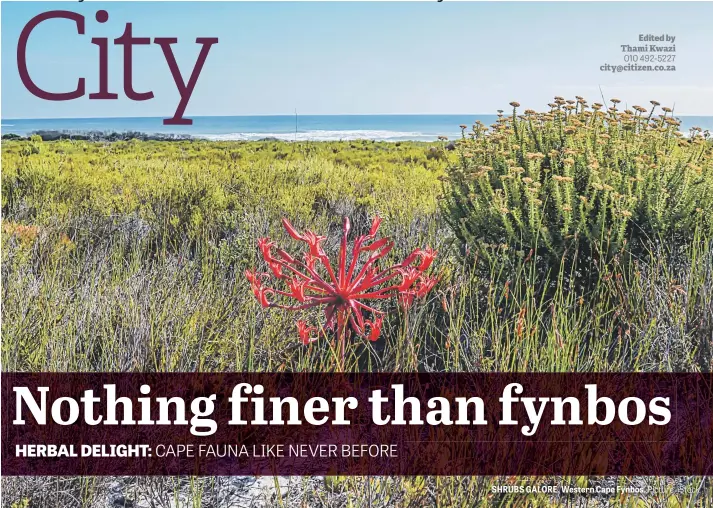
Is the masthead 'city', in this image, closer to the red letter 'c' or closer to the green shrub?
the red letter 'c'

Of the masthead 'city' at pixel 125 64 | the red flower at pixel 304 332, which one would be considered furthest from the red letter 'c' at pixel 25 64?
the red flower at pixel 304 332

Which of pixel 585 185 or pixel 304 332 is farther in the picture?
pixel 585 185

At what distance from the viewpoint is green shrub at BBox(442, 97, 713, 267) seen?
10.4 feet

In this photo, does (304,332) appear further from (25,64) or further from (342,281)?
(25,64)

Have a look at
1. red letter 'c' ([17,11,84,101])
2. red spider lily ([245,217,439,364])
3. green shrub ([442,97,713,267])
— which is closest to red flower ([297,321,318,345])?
red spider lily ([245,217,439,364])

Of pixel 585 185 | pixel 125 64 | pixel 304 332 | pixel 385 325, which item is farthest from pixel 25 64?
pixel 585 185

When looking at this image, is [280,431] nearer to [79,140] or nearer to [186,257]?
[186,257]

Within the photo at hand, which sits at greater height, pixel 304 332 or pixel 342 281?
pixel 342 281

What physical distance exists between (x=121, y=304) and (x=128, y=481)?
89 cm

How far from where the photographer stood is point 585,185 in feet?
10.9

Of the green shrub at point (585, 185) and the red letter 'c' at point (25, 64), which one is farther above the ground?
the red letter 'c' at point (25, 64)

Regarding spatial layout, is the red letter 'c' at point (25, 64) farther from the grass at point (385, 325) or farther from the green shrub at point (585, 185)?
the green shrub at point (585, 185)

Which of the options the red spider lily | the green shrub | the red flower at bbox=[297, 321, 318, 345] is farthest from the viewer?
the green shrub

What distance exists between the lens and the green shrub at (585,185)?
124 inches
